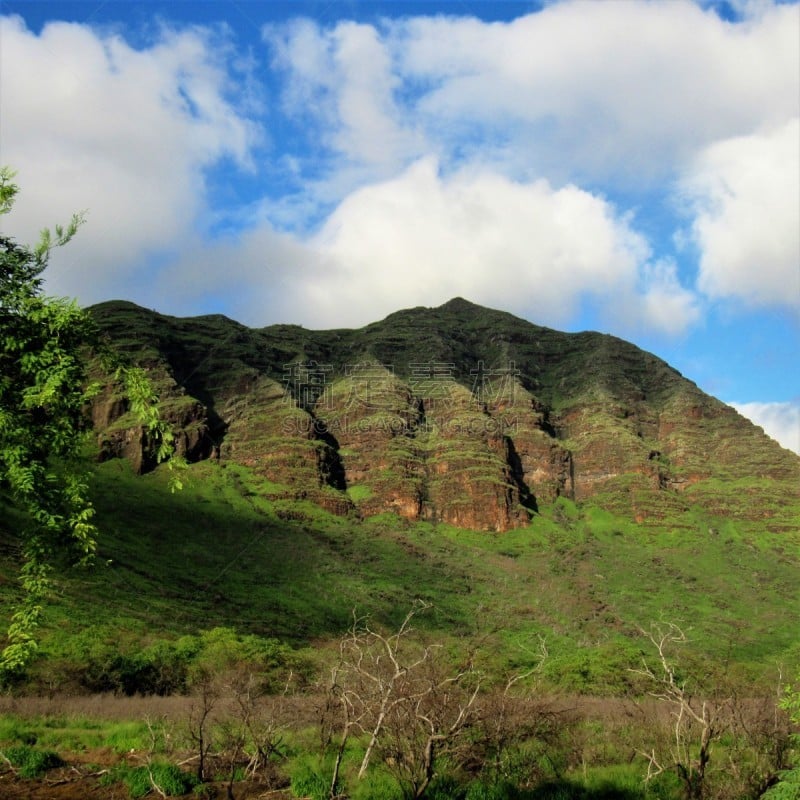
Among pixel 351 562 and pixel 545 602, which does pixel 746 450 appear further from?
pixel 351 562

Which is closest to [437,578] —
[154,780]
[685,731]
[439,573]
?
[439,573]

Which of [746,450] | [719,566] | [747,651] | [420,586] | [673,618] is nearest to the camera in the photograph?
[747,651]

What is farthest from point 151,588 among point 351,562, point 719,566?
point 719,566

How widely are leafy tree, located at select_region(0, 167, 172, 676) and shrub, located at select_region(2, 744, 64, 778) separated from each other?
11057mm

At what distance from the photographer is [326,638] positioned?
78188 millimetres

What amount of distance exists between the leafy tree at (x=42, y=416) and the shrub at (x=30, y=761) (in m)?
11.1

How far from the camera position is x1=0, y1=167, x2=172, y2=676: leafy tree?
4945 mm

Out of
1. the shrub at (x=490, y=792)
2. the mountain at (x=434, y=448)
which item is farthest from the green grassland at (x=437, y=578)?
the shrub at (x=490, y=792)

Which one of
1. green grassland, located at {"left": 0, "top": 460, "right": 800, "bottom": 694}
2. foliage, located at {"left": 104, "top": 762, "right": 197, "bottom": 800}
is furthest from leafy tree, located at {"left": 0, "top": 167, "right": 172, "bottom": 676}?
green grassland, located at {"left": 0, "top": 460, "right": 800, "bottom": 694}

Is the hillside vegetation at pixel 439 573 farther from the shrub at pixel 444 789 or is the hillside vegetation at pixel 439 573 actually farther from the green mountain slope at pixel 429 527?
the green mountain slope at pixel 429 527

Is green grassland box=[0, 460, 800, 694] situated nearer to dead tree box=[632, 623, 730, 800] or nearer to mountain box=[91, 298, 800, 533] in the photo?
mountain box=[91, 298, 800, 533]

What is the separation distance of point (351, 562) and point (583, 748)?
99345mm

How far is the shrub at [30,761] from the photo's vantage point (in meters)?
13.4

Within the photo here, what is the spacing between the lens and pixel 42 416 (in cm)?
540
